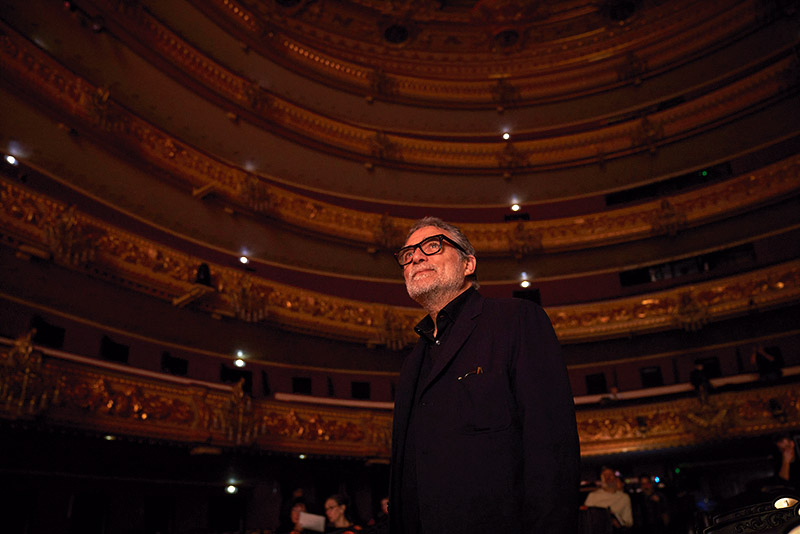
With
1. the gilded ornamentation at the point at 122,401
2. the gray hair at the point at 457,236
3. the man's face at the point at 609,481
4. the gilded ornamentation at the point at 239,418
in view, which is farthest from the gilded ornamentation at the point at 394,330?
the gray hair at the point at 457,236

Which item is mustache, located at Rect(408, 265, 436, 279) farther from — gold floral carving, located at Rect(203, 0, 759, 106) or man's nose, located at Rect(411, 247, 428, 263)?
gold floral carving, located at Rect(203, 0, 759, 106)

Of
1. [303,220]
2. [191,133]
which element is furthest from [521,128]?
[191,133]

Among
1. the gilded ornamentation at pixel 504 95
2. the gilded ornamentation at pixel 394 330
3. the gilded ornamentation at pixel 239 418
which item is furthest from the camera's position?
the gilded ornamentation at pixel 504 95

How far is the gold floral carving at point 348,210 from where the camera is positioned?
10.1 meters

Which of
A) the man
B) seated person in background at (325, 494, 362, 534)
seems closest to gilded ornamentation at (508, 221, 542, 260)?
seated person in background at (325, 494, 362, 534)

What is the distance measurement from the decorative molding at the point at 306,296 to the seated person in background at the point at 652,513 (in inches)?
241

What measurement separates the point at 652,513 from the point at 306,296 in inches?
309

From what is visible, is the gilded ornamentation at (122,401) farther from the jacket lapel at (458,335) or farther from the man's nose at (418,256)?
the jacket lapel at (458,335)

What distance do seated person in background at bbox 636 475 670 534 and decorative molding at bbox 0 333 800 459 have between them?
4.19m

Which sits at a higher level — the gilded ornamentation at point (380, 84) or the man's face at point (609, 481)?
the gilded ornamentation at point (380, 84)

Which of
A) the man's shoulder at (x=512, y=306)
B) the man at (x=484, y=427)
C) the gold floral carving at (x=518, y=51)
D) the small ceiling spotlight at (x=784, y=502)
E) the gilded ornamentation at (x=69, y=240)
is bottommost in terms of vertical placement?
the small ceiling spotlight at (x=784, y=502)

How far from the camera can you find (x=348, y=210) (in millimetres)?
14648

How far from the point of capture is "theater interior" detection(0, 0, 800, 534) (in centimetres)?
916

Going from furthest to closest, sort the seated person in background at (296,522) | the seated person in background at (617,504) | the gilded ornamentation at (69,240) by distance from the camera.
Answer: the gilded ornamentation at (69,240)
the seated person in background at (617,504)
the seated person in background at (296,522)
